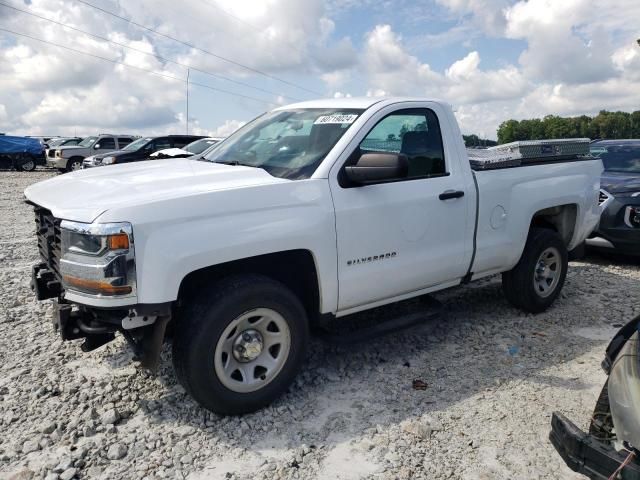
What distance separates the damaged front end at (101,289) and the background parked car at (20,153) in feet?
86.2

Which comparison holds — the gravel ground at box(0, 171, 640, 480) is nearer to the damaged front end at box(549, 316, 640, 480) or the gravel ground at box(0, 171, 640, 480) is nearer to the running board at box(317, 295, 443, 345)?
the running board at box(317, 295, 443, 345)

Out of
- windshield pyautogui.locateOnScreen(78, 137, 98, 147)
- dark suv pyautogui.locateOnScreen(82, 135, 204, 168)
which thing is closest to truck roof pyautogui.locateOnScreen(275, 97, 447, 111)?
dark suv pyautogui.locateOnScreen(82, 135, 204, 168)

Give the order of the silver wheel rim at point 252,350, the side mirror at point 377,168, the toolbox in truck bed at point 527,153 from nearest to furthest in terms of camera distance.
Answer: the silver wheel rim at point 252,350, the side mirror at point 377,168, the toolbox in truck bed at point 527,153

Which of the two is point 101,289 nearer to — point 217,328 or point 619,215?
point 217,328

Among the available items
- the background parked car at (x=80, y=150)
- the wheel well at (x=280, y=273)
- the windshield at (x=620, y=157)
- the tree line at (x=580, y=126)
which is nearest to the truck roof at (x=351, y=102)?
the wheel well at (x=280, y=273)

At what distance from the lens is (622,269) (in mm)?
7148

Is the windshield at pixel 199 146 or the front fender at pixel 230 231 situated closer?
the front fender at pixel 230 231

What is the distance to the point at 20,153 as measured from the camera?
26.1m

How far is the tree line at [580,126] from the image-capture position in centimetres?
8750

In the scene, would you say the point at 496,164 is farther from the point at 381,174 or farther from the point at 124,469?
the point at 124,469

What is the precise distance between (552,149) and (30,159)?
88.4 feet

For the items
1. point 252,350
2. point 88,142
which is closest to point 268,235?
point 252,350

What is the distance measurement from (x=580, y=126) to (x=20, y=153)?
8671cm

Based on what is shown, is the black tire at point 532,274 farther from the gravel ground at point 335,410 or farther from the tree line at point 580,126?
the tree line at point 580,126
